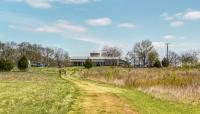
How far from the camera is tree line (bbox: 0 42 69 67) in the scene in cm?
12731

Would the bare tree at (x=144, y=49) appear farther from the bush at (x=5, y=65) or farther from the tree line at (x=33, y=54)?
the bush at (x=5, y=65)

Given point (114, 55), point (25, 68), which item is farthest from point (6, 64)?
point (114, 55)

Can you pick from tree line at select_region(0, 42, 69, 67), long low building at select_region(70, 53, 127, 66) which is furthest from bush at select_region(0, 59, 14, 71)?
long low building at select_region(70, 53, 127, 66)

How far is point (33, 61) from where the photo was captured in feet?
460

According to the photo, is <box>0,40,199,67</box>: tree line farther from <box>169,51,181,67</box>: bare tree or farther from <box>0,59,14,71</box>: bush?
<box>0,59,14,71</box>: bush

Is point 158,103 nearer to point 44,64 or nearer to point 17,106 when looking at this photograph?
point 17,106

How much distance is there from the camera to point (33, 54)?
138 metres

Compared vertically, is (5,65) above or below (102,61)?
below

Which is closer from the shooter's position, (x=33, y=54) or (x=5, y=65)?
(x=5, y=65)

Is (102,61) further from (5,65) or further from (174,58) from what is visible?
(5,65)

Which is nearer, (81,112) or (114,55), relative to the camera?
(81,112)

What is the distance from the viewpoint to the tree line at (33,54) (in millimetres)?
127312

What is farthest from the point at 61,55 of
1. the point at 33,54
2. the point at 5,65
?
the point at 5,65

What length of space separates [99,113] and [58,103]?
318 cm
